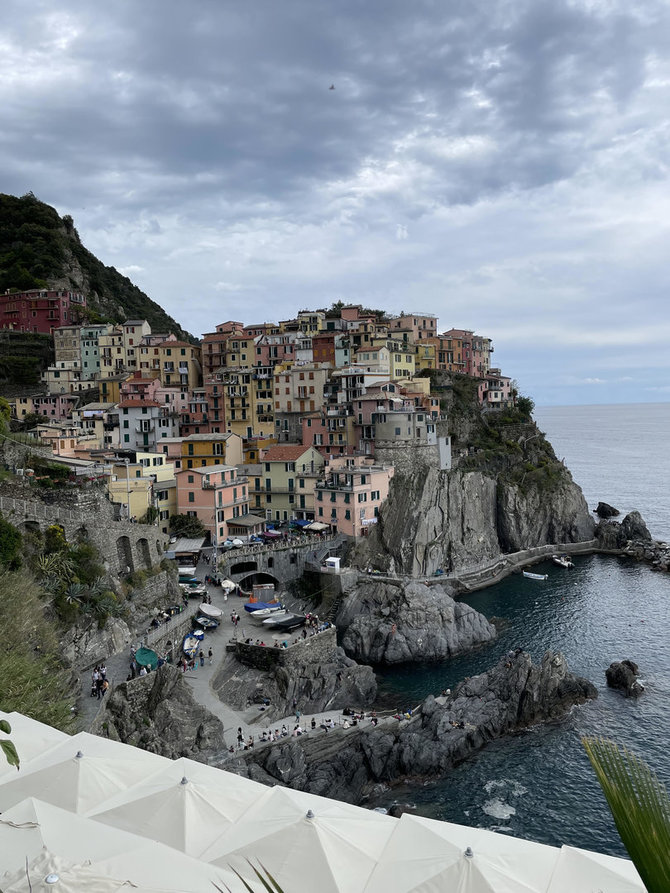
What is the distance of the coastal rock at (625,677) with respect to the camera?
38344mm

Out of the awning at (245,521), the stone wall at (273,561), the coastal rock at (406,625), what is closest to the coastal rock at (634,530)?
the coastal rock at (406,625)

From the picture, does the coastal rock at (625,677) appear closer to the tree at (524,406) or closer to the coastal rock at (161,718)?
the coastal rock at (161,718)

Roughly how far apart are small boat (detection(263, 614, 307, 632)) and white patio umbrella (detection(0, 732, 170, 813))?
920 inches

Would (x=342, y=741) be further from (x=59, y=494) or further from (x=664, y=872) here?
(x=664, y=872)

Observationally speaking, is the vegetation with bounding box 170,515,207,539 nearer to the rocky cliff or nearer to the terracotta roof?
the terracotta roof

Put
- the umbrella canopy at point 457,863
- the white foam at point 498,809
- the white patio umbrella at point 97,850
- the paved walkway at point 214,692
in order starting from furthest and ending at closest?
1. the paved walkway at point 214,692
2. the white foam at point 498,809
3. the umbrella canopy at point 457,863
4. the white patio umbrella at point 97,850

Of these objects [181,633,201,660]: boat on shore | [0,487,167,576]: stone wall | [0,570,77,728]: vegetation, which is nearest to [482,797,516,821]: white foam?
[181,633,201,660]: boat on shore

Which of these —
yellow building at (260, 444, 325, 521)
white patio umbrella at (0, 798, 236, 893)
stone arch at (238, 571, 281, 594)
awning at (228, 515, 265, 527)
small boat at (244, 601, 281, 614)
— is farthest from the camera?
yellow building at (260, 444, 325, 521)

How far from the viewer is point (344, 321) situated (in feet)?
288

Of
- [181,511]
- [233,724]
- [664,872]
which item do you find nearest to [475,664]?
[233,724]

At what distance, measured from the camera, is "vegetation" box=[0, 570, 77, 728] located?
63.9 feet

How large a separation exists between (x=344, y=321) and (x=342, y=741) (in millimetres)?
62613

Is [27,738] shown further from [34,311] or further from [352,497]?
[34,311]

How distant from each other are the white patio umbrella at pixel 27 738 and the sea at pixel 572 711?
1681 cm
